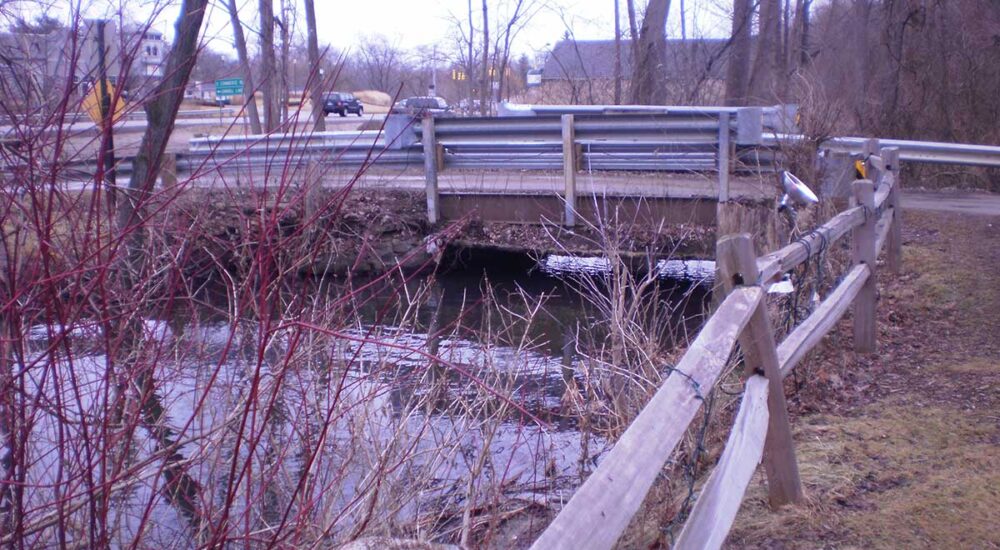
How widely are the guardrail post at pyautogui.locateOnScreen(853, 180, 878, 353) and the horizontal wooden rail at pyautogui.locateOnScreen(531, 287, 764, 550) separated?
3800mm

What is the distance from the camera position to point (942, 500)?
4.47 metres

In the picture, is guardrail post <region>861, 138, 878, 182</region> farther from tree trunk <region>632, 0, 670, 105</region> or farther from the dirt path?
tree trunk <region>632, 0, 670, 105</region>

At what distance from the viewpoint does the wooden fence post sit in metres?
3.78

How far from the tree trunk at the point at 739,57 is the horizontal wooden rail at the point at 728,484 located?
1765 centimetres

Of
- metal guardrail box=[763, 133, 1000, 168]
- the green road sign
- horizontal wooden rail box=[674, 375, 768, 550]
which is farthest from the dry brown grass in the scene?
the green road sign

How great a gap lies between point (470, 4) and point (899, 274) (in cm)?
1894

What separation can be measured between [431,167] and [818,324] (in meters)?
7.05

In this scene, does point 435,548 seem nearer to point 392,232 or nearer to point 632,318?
point 632,318

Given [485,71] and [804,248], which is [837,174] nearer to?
[804,248]

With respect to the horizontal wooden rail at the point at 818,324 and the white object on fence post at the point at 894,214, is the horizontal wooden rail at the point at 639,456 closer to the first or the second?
the horizontal wooden rail at the point at 818,324

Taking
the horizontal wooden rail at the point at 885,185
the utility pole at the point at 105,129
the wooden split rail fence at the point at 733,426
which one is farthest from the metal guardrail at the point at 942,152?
the utility pole at the point at 105,129

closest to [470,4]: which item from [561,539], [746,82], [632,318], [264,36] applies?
Answer: [746,82]

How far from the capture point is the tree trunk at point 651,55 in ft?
64.7

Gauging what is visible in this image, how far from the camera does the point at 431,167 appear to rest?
1164cm
